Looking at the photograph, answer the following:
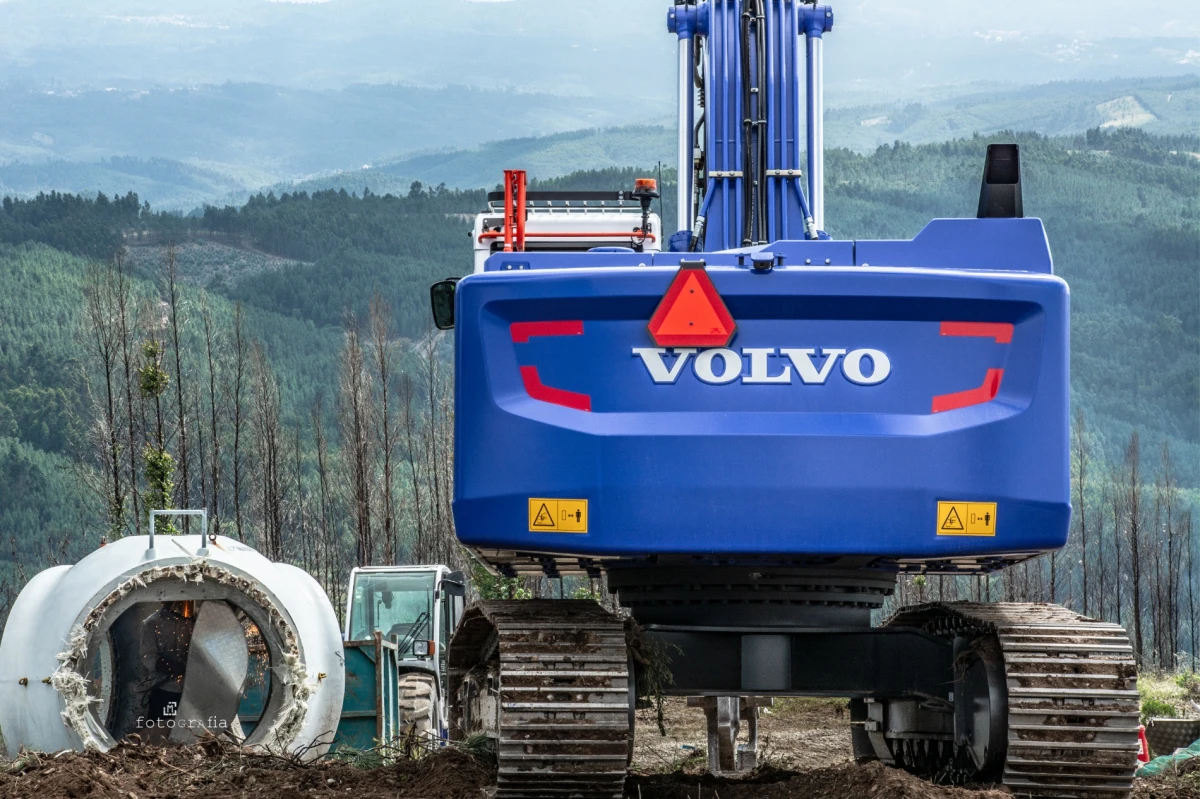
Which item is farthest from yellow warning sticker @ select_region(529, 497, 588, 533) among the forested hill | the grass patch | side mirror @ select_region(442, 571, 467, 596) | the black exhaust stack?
the forested hill

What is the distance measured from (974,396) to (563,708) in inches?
88.2

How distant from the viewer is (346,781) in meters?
8.91

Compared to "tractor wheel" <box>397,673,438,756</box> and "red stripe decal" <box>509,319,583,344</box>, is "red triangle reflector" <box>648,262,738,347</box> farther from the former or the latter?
"tractor wheel" <box>397,673,438,756</box>

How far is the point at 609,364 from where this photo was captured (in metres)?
7.73

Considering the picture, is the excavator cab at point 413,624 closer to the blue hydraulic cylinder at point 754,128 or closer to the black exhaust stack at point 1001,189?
the blue hydraulic cylinder at point 754,128

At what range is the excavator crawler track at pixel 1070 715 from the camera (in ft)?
25.7

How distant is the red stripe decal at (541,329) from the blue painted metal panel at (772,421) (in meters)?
0.02

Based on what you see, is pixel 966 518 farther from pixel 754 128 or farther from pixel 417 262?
pixel 417 262

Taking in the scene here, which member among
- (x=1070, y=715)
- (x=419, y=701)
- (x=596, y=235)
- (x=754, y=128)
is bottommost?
(x=419, y=701)

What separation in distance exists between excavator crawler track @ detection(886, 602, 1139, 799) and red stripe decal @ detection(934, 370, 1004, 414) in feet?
3.88

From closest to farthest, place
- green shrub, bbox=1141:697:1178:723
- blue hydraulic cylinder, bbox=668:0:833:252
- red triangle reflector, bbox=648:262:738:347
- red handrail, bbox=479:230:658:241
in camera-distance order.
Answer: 1. red triangle reflector, bbox=648:262:738:347
2. blue hydraulic cylinder, bbox=668:0:833:252
3. red handrail, bbox=479:230:658:241
4. green shrub, bbox=1141:697:1178:723

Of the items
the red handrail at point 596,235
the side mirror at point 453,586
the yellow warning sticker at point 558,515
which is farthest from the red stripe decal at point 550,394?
the side mirror at point 453,586

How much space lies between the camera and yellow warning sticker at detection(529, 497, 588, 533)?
7.61 m

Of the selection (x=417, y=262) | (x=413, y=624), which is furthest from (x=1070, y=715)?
(x=417, y=262)
